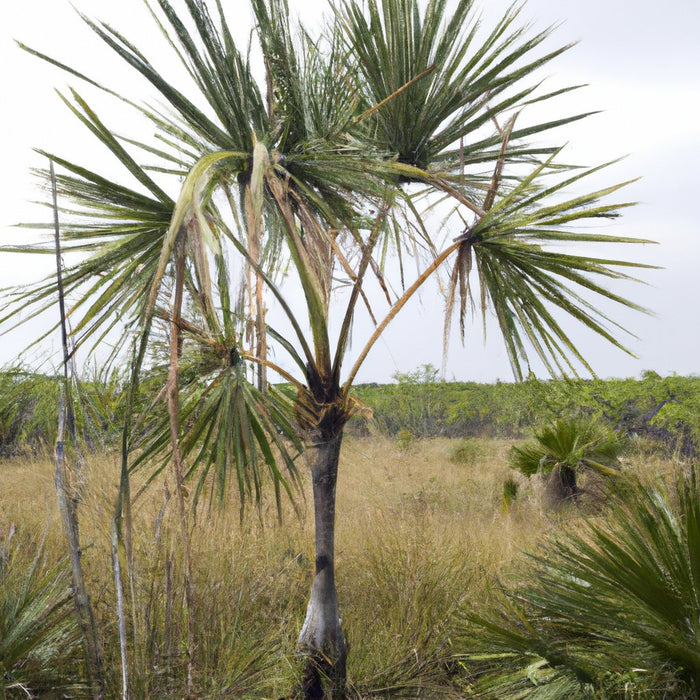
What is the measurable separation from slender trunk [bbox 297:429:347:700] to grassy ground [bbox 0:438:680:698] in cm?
12

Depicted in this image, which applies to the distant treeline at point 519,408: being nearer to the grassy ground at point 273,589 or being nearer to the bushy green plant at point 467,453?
the bushy green plant at point 467,453

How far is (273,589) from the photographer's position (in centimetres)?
361

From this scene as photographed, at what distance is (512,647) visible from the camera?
224cm

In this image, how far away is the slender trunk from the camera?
2.83 m

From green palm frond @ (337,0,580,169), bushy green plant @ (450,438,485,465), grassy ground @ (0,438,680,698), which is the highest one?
green palm frond @ (337,0,580,169)

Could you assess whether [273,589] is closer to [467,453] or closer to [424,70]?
[424,70]

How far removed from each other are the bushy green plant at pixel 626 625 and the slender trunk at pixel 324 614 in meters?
0.80

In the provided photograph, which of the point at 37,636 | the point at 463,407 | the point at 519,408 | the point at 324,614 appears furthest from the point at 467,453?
the point at 37,636

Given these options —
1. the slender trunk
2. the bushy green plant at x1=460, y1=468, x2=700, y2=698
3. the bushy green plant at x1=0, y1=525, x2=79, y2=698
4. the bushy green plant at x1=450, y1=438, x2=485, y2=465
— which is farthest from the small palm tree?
the bushy green plant at x1=0, y1=525, x2=79, y2=698

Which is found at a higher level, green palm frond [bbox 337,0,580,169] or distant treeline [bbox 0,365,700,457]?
green palm frond [bbox 337,0,580,169]

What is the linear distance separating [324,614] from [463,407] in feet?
40.8

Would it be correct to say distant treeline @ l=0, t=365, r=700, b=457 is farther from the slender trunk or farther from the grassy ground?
the grassy ground

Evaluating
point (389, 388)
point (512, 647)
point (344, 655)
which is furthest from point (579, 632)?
point (389, 388)

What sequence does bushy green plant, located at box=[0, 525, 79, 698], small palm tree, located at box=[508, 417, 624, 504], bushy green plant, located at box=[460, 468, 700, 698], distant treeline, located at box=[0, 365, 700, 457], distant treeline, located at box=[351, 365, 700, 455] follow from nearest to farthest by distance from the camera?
bushy green plant, located at box=[460, 468, 700, 698], bushy green plant, located at box=[0, 525, 79, 698], distant treeline, located at box=[0, 365, 700, 457], small palm tree, located at box=[508, 417, 624, 504], distant treeline, located at box=[351, 365, 700, 455]
